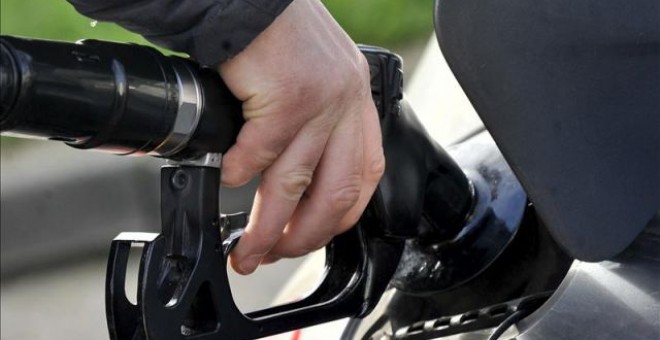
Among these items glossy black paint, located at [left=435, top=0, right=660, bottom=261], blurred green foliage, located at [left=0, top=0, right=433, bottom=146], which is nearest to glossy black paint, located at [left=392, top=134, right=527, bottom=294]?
glossy black paint, located at [left=435, top=0, right=660, bottom=261]

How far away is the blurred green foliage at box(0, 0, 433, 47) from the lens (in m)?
6.54

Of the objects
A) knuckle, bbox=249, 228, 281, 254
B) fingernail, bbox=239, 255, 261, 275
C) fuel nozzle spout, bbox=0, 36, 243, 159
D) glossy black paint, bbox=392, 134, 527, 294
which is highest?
fuel nozzle spout, bbox=0, 36, 243, 159

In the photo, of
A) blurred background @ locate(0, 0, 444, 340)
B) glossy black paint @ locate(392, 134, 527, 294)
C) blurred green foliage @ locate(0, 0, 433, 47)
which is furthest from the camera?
blurred green foliage @ locate(0, 0, 433, 47)

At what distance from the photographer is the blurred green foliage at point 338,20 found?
654 cm

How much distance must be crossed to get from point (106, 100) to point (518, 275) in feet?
2.11

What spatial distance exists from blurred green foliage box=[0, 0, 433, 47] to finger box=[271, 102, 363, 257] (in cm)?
481

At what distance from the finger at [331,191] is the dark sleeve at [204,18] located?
0.58ft

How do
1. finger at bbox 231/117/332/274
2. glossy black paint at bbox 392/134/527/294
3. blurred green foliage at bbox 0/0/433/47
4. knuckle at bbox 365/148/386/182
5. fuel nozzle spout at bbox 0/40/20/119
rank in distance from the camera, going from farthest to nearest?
1. blurred green foliage at bbox 0/0/433/47
2. glossy black paint at bbox 392/134/527/294
3. knuckle at bbox 365/148/386/182
4. finger at bbox 231/117/332/274
5. fuel nozzle spout at bbox 0/40/20/119

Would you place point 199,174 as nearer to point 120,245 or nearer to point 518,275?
point 120,245

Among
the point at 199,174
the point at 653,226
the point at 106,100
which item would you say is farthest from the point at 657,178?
the point at 106,100

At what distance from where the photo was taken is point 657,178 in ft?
4.91

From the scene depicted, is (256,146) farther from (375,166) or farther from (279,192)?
(375,166)

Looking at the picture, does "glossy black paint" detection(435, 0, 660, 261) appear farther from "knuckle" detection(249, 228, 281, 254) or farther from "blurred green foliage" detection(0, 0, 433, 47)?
"blurred green foliage" detection(0, 0, 433, 47)

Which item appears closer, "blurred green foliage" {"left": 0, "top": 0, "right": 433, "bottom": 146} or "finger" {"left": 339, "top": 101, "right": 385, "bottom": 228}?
"finger" {"left": 339, "top": 101, "right": 385, "bottom": 228}
